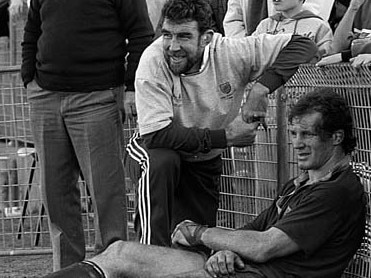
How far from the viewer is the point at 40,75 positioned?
6.52 meters

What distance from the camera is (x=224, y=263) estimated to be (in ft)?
16.4

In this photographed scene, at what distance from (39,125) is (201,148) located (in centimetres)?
143

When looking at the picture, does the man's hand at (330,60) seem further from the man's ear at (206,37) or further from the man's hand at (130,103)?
the man's hand at (130,103)

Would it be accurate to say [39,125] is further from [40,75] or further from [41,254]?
[41,254]

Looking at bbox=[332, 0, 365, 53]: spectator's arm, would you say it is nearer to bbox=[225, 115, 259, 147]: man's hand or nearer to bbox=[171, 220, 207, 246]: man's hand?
bbox=[225, 115, 259, 147]: man's hand

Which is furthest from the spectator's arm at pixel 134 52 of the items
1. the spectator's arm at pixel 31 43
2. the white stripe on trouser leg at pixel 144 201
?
the white stripe on trouser leg at pixel 144 201

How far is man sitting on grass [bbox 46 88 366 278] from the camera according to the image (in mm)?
4844

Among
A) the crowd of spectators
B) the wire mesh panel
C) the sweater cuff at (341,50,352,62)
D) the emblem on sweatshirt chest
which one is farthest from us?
the emblem on sweatshirt chest

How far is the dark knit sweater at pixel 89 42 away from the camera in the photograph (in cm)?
634

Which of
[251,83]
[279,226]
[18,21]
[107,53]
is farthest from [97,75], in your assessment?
[18,21]

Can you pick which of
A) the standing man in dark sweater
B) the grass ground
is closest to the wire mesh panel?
the standing man in dark sweater

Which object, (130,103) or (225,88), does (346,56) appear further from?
(130,103)

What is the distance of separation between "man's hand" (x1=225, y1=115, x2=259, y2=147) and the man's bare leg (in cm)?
67

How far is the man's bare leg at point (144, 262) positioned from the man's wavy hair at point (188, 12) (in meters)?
1.21
